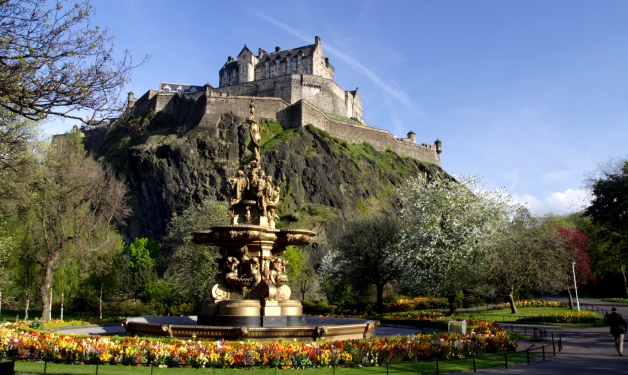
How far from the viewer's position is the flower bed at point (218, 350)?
1034 cm

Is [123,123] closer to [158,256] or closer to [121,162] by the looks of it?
[158,256]

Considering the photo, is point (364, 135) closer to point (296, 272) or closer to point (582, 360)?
point (296, 272)

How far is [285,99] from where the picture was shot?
8656 centimetres

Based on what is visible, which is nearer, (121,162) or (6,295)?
(6,295)

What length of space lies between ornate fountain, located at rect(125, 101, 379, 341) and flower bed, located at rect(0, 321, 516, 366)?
1947 mm

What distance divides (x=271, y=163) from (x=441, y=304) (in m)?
37.8

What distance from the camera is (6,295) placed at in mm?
30625

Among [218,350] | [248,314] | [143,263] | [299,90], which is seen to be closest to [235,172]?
[143,263]

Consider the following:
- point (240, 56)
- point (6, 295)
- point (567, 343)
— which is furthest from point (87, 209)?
point (240, 56)

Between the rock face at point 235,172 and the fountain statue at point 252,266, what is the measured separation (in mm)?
44313

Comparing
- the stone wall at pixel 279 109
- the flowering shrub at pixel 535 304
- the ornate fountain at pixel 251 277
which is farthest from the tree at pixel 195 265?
the stone wall at pixel 279 109

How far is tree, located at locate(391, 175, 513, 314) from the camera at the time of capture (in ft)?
88.9

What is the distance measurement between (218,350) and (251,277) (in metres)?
4.68

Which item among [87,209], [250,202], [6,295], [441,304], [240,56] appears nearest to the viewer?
[250,202]
